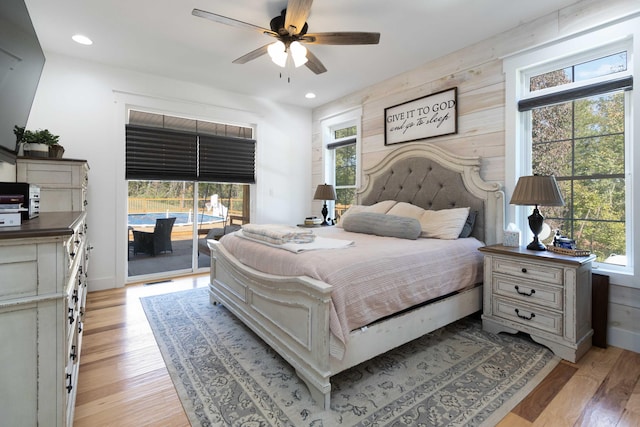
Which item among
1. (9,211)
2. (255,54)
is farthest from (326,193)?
(9,211)

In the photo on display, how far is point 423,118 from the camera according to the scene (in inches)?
Result: 135

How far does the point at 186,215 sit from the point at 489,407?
3939 millimetres

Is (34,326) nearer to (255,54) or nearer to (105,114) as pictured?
(255,54)

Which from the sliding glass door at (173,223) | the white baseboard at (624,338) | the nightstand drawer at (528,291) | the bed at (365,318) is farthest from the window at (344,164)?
the white baseboard at (624,338)

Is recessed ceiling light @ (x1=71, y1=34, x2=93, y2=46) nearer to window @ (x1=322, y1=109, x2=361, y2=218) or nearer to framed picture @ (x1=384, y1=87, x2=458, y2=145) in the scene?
window @ (x1=322, y1=109, x2=361, y2=218)

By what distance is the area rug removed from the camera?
1479 mm

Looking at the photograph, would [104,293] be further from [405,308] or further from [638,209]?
[638,209]

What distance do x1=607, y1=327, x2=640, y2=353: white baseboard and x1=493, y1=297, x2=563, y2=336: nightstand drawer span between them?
569 mm

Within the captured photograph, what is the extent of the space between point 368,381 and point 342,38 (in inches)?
94.9

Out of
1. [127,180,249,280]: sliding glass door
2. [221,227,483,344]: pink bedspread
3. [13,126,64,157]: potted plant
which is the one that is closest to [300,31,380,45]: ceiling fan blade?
[221,227,483,344]: pink bedspread

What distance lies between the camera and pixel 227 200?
4.54 m

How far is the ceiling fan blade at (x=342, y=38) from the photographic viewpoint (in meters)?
2.24

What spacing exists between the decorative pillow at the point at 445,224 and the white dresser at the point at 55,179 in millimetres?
3036

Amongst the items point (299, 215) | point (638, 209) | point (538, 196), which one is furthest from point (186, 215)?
point (638, 209)
